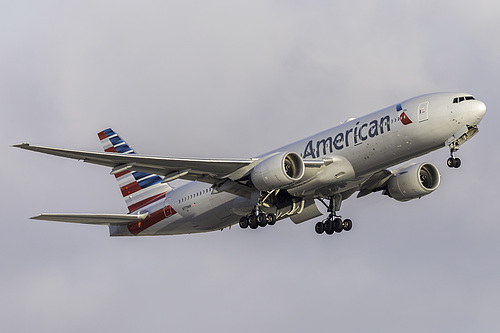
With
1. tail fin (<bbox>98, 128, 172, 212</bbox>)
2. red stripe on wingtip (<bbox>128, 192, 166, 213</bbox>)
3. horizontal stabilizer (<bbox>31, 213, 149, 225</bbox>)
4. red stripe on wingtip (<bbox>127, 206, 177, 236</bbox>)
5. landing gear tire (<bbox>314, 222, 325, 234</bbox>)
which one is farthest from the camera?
tail fin (<bbox>98, 128, 172, 212</bbox>)

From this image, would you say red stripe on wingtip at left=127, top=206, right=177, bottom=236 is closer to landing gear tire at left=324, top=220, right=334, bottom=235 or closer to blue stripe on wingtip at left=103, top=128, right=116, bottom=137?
landing gear tire at left=324, top=220, right=334, bottom=235

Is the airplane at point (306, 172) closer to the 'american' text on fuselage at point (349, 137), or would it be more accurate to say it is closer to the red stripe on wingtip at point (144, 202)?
the 'american' text on fuselage at point (349, 137)

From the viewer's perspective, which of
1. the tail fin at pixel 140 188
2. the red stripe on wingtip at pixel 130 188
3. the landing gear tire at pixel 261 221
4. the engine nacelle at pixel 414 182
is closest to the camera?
the landing gear tire at pixel 261 221

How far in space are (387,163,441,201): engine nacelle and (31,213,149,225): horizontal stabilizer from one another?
13796 mm

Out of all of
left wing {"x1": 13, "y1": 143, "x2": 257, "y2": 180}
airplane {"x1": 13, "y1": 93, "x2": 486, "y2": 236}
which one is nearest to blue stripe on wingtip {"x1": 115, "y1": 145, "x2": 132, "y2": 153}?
airplane {"x1": 13, "y1": 93, "x2": 486, "y2": 236}

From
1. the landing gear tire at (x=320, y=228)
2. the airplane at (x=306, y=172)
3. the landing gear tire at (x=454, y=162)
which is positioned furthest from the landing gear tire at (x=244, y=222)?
the landing gear tire at (x=454, y=162)

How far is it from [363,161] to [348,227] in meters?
7.55

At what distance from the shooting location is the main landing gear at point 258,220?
43.8 meters

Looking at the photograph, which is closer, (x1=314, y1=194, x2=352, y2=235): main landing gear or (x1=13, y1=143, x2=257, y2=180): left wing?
(x1=13, y1=143, x2=257, y2=180): left wing

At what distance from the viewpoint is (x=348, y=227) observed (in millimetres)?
48094

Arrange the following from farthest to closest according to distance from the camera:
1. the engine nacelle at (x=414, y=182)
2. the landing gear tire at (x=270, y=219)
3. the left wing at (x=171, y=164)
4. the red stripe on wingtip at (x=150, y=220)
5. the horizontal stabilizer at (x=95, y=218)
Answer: the red stripe on wingtip at (x=150, y=220)
the engine nacelle at (x=414, y=182)
the landing gear tire at (x=270, y=219)
the horizontal stabilizer at (x=95, y=218)
the left wing at (x=171, y=164)

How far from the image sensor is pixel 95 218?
47.3 meters

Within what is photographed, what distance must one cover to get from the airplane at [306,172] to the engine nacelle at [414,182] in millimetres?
53

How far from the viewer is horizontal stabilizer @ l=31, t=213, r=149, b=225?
4325cm
